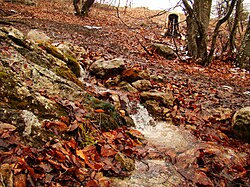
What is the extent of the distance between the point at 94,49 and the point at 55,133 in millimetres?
5373

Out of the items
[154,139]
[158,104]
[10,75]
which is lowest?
[154,139]

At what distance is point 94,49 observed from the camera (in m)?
7.74

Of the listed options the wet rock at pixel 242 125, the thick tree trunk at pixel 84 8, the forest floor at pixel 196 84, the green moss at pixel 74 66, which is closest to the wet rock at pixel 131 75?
the forest floor at pixel 196 84

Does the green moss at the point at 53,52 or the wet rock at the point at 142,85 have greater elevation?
the green moss at the point at 53,52

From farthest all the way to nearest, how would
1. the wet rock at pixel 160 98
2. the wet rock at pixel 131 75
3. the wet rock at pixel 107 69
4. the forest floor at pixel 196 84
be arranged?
the wet rock at pixel 107 69 → the wet rock at pixel 131 75 → the wet rock at pixel 160 98 → the forest floor at pixel 196 84

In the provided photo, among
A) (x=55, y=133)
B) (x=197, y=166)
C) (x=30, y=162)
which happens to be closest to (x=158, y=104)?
(x=197, y=166)

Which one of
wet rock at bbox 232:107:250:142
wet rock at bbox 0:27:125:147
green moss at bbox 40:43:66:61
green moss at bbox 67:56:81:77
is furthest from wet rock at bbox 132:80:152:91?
wet rock at bbox 232:107:250:142

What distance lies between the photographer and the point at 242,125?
404 centimetres

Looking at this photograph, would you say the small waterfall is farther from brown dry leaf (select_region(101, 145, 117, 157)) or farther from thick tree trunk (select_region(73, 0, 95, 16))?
thick tree trunk (select_region(73, 0, 95, 16))

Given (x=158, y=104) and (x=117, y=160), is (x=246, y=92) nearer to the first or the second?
(x=158, y=104)

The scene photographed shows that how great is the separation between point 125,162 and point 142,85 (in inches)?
108

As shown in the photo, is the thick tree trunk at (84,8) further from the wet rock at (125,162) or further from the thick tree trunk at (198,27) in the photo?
the wet rock at (125,162)

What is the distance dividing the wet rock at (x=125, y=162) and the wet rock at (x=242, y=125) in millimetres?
2139

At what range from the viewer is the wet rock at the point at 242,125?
3.99 m
